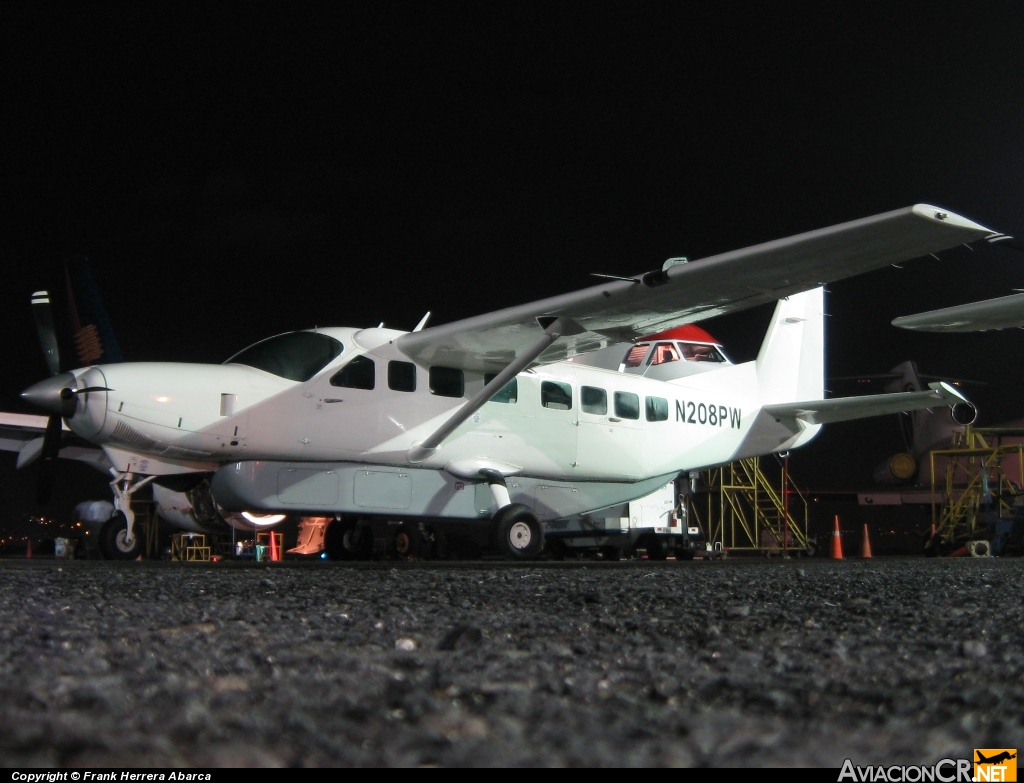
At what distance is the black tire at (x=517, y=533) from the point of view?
893cm

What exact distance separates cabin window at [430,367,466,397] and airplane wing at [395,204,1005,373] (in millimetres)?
88

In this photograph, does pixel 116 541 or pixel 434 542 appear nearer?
pixel 116 541

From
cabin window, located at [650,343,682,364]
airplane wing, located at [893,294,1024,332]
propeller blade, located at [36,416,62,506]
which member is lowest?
propeller blade, located at [36,416,62,506]

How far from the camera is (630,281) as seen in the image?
7.91 meters

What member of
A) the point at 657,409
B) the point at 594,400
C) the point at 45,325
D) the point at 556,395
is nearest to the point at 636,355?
the point at 657,409

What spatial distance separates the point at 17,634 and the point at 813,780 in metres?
2.01

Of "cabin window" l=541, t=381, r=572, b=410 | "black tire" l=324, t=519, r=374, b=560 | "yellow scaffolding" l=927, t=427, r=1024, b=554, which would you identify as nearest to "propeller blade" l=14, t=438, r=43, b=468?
"black tire" l=324, t=519, r=374, b=560

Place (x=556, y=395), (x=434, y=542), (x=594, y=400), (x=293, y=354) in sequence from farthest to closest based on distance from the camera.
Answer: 1. (x=434, y=542)
2. (x=594, y=400)
3. (x=556, y=395)
4. (x=293, y=354)

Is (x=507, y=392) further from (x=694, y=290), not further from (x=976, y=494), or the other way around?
(x=976, y=494)

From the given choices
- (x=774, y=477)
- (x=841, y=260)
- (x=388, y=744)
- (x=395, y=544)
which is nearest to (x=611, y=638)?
(x=388, y=744)

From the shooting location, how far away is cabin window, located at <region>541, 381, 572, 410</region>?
33.6 ft

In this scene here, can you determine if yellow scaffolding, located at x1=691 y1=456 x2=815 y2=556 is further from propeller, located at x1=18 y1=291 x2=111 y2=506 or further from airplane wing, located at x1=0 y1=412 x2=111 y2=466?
propeller, located at x1=18 y1=291 x2=111 y2=506

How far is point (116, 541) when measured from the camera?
8375 mm

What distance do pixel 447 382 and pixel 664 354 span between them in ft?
21.6
